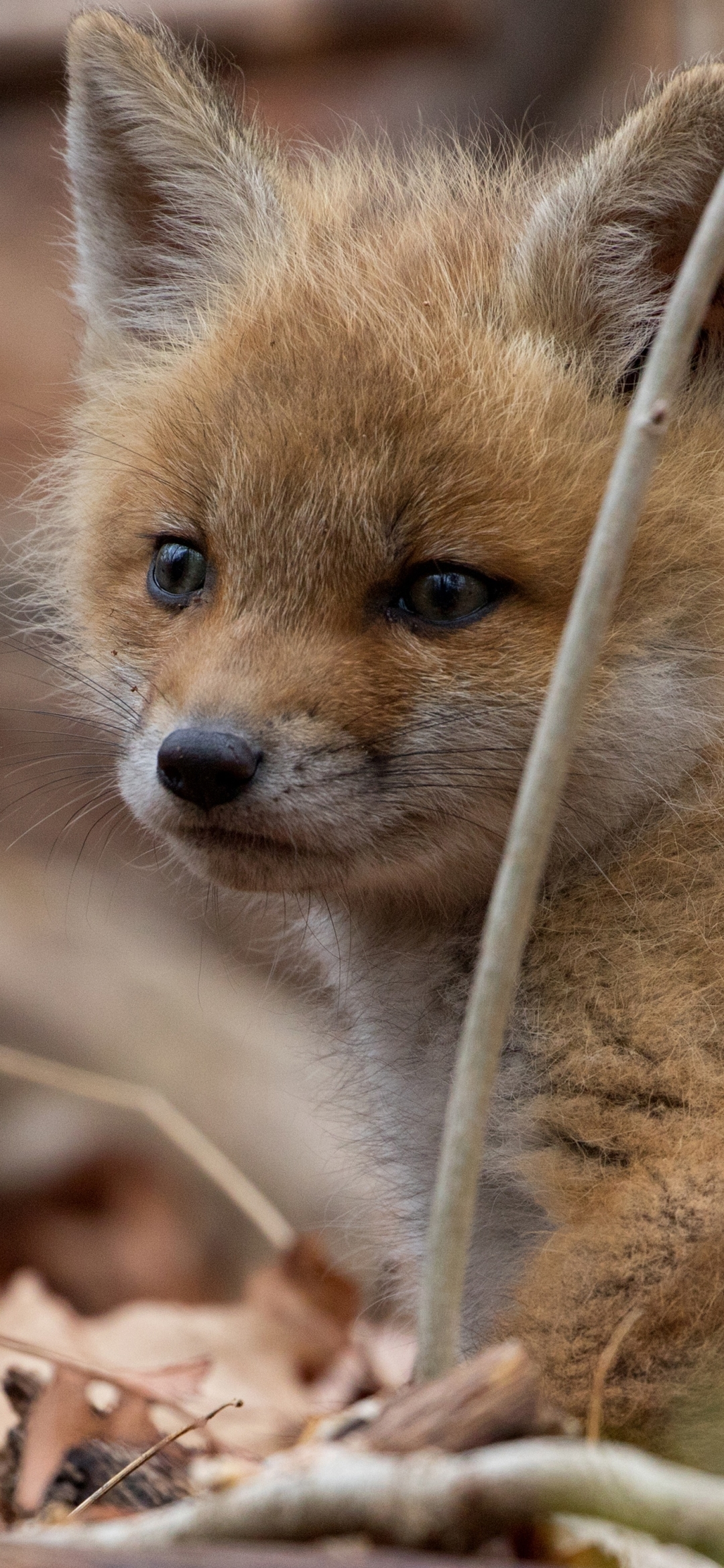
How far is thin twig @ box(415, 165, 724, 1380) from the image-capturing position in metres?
1.74

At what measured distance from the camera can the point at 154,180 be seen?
3496 millimetres

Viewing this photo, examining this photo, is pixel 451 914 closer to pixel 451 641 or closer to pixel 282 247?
pixel 451 641

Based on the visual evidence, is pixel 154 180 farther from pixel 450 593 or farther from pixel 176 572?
pixel 450 593

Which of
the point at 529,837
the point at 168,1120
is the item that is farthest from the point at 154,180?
the point at 168,1120

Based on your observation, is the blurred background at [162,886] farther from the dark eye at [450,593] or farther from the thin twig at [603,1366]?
the thin twig at [603,1366]

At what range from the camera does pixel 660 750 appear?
9.23 feet

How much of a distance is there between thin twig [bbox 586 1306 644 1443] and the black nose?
1103 millimetres

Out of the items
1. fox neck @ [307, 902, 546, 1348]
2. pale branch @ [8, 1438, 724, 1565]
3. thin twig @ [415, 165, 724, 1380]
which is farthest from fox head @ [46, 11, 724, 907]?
pale branch @ [8, 1438, 724, 1565]

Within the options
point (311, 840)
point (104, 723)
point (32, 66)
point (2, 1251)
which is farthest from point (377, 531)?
point (32, 66)

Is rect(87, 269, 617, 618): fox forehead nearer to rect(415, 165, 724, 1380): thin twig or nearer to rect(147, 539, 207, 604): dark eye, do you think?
rect(147, 539, 207, 604): dark eye

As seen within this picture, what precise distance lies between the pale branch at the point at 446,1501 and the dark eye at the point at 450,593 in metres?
1.52

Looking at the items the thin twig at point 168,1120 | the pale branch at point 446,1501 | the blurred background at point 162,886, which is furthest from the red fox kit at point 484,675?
the thin twig at point 168,1120

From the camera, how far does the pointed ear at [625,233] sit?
2.66 meters

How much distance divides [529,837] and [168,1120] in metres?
3.71
